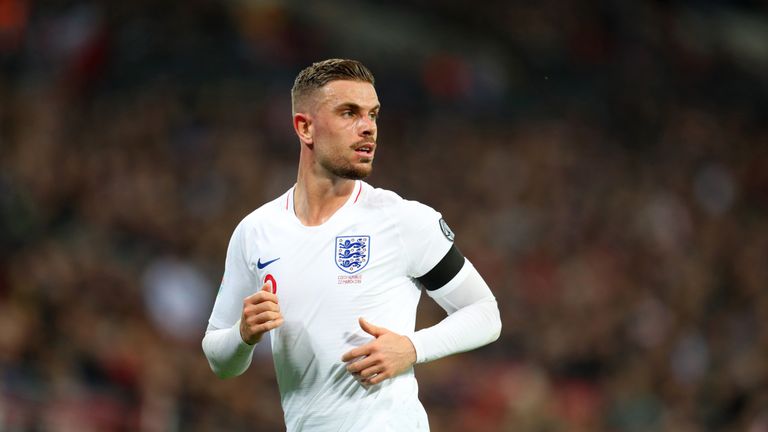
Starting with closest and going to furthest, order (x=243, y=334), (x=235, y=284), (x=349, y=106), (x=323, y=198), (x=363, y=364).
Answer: (x=363, y=364) < (x=243, y=334) < (x=349, y=106) < (x=323, y=198) < (x=235, y=284)

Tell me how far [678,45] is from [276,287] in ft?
50.5

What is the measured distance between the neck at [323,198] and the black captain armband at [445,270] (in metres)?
0.40

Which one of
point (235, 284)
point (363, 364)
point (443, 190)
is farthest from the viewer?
point (443, 190)

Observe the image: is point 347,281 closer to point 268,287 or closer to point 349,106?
point 268,287

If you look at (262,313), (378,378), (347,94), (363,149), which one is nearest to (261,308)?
(262,313)

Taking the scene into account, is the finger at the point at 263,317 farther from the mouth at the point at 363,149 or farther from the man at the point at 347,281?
the mouth at the point at 363,149

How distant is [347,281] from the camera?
399 cm

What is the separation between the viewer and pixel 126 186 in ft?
37.8

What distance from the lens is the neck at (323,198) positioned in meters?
4.16

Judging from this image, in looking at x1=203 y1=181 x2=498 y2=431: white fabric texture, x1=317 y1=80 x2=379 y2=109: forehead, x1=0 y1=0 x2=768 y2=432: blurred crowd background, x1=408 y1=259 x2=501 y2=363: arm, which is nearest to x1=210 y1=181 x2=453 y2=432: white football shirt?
x1=203 y1=181 x2=498 y2=431: white fabric texture

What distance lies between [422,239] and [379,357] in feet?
1.51

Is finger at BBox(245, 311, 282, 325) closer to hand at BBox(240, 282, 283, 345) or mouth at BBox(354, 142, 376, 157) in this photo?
hand at BBox(240, 282, 283, 345)

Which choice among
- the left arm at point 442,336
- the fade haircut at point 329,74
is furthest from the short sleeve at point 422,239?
the fade haircut at point 329,74

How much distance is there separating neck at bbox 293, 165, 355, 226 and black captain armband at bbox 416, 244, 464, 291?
0.40 metres
